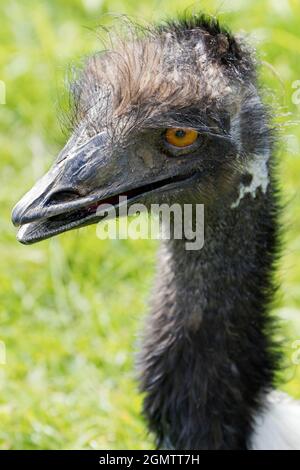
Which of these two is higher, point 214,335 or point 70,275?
point 70,275

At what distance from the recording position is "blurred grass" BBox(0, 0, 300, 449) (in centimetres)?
390

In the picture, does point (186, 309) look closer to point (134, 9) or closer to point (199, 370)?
point (199, 370)

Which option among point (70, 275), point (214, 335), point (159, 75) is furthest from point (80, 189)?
point (70, 275)

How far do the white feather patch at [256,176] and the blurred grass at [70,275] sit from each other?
15cm

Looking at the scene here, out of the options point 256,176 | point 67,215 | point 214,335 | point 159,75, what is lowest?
point 214,335

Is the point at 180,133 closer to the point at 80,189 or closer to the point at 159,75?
the point at 159,75

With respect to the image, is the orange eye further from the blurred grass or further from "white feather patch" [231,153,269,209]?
the blurred grass

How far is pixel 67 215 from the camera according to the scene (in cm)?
276

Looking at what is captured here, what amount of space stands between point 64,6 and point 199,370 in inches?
130

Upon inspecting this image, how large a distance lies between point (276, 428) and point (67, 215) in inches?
42.1

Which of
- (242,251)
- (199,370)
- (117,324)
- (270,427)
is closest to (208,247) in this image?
(242,251)

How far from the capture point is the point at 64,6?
5945 millimetres

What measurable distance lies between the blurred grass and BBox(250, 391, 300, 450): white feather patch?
0.46m

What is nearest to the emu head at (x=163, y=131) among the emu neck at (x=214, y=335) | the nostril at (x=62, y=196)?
the nostril at (x=62, y=196)
